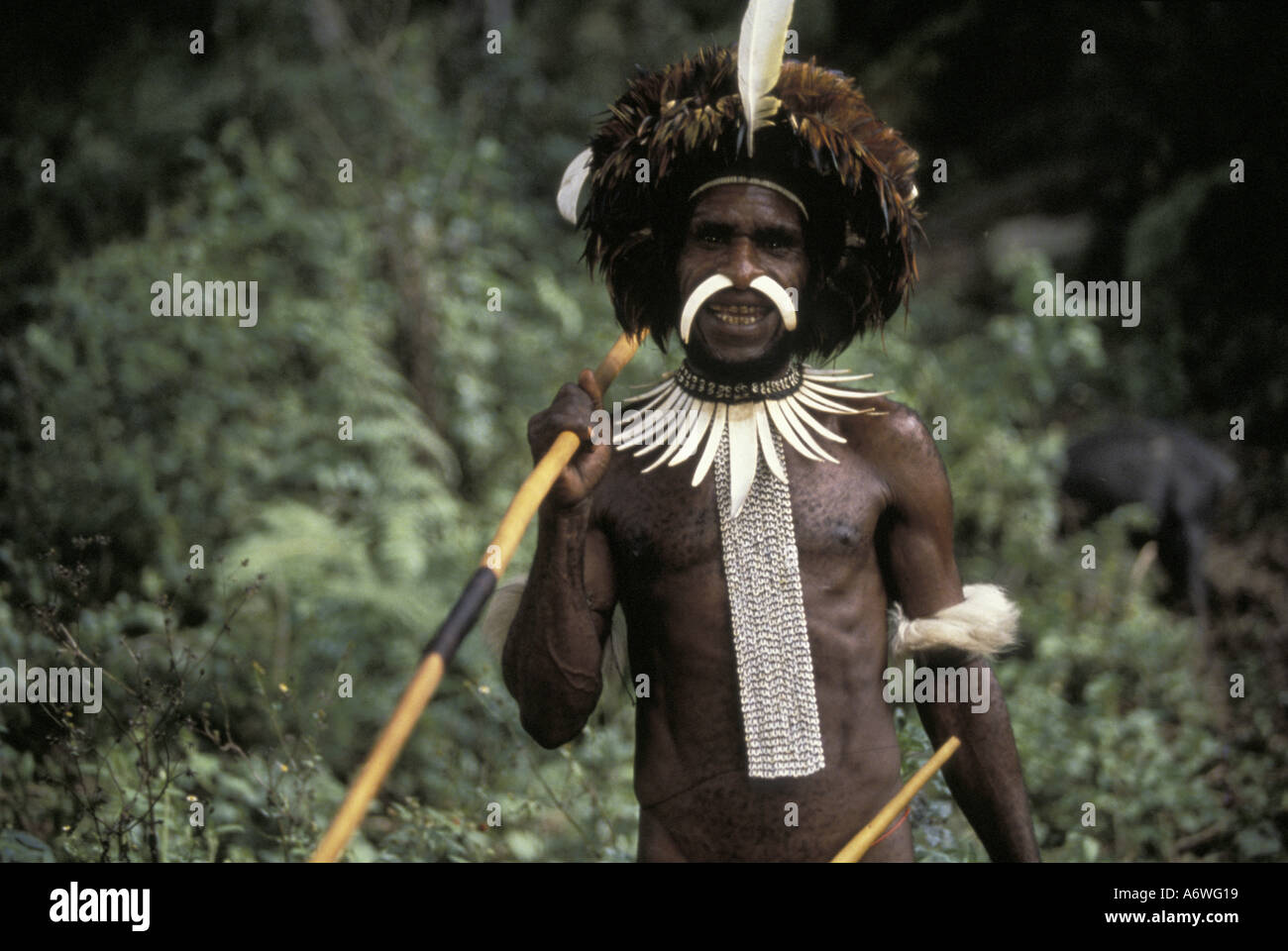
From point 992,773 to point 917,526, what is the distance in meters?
0.51

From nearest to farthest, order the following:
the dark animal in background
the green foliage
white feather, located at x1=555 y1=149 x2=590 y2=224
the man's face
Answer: the man's face → white feather, located at x1=555 y1=149 x2=590 y2=224 → the green foliage → the dark animal in background

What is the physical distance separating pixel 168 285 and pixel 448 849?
4188 millimetres

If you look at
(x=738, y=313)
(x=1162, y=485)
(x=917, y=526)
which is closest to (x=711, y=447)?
(x=738, y=313)

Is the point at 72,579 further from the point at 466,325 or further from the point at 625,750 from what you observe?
the point at 466,325

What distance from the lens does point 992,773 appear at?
2.77 m

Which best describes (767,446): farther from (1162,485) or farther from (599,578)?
(1162,485)

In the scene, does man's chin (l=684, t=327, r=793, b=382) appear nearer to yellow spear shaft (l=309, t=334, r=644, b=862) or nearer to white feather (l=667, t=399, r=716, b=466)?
white feather (l=667, t=399, r=716, b=466)

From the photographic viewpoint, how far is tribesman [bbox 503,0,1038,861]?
262cm

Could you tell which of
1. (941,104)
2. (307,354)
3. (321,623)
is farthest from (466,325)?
(941,104)

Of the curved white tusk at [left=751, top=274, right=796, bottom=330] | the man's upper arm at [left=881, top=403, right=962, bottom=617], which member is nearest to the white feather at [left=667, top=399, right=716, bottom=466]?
the curved white tusk at [left=751, top=274, right=796, bottom=330]

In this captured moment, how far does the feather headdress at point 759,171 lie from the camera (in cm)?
261

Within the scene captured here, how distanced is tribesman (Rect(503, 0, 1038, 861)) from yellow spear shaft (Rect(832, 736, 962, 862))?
0.03 meters
